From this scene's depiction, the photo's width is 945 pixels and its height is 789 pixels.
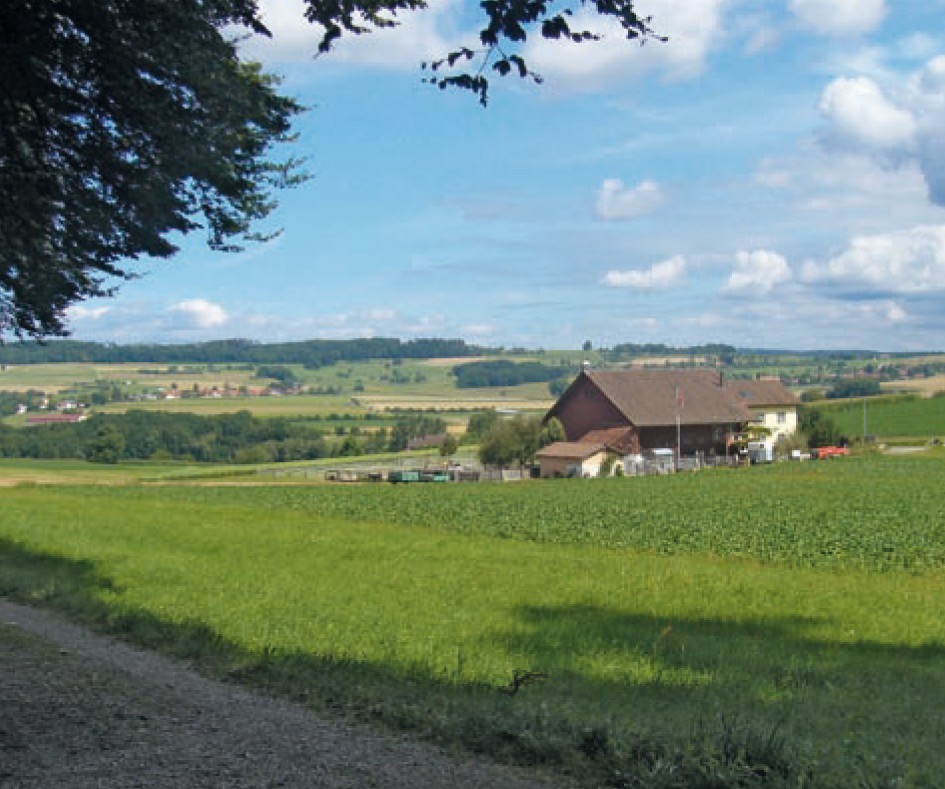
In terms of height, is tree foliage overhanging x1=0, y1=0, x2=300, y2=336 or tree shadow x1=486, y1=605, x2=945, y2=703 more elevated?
tree foliage overhanging x1=0, y1=0, x2=300, y2=336

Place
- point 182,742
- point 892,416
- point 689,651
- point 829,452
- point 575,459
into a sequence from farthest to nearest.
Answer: point 892,416
point 829,452
point 575,459
point 689,651
point 182,742

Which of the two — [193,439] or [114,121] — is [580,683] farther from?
[193,439]

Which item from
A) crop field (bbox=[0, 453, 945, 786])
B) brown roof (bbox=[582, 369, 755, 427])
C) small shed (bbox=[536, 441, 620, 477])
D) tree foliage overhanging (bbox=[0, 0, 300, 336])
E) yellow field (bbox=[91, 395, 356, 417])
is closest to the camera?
crop field (bbox=[0, 453, 945, 786])

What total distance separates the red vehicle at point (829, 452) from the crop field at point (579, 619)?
1863 inches

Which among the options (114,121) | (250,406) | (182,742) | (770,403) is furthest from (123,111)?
(250,406)

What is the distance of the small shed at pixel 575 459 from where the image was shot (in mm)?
73250

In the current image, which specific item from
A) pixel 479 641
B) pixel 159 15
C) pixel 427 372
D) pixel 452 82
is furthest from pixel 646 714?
pixel 427 372

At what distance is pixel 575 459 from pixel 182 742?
6739 centimetres

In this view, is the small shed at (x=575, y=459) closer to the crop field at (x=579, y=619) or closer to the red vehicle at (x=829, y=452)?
the red vehicle at (x=829, y=452)

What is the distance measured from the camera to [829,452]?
81.3 metres

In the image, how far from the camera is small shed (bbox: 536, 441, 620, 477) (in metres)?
73.2

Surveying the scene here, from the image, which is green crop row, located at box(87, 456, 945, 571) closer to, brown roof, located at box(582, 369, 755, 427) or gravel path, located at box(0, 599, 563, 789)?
gravel path, located at box(0, 599, 563, 789)

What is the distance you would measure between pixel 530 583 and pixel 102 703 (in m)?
10.8

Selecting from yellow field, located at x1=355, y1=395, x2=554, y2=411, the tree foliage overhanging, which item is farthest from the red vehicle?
the tree foliage overhanging
